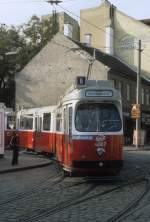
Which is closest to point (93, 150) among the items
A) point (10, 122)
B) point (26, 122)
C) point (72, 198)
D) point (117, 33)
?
point (72, 198)

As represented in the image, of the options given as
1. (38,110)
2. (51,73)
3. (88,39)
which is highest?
(88,39)

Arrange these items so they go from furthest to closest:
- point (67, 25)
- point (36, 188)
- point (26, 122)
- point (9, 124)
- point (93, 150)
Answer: point (67, 25) → point (9, 124) → point (26, 122) → point (93, 150) → point (36, 188)

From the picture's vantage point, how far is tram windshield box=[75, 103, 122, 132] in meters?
17.8

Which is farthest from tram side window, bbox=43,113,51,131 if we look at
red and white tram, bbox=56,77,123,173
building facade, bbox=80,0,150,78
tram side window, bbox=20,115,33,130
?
building facade, bbox=80,0,150,78

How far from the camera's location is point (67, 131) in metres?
18.8

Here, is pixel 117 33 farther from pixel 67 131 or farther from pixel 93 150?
pixel 93 150

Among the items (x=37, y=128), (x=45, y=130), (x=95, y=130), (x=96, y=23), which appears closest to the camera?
(x=95, y=130)

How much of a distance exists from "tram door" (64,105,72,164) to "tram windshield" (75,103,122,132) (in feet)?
1.65

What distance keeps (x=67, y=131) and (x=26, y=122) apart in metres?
19.7

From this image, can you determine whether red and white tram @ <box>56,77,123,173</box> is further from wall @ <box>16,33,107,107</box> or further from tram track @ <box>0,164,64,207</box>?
wall @ <box>16,33,107,107</box>

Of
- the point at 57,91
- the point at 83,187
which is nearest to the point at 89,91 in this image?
the point at 83,187

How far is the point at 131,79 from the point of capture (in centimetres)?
5988

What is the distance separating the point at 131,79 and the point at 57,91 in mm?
7910

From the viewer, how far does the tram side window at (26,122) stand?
36.8 m
